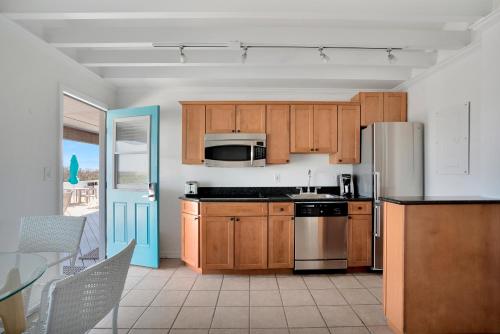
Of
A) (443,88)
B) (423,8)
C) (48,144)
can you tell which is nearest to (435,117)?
(443,88)

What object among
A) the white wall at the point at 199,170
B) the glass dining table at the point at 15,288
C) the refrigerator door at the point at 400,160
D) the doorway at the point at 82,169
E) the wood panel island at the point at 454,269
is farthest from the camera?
the doorway at the point at 82,169

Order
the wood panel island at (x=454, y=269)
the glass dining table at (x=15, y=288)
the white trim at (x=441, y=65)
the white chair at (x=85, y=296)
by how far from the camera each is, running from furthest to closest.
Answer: the white trim at (x=441, y=65) → the wood panel island at (x=454, y=269) → the glass dining table at (x=15, y=288) → the white chair at (x=85, y=296)

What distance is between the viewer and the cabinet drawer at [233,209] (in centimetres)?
319

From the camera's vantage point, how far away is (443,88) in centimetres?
286

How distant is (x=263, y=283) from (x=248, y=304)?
0.51 meters

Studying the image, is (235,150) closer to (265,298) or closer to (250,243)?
(250,243)

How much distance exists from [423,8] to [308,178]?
7.61 feet

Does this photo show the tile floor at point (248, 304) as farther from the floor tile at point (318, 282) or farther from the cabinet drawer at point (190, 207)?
the cabinet drawer at point (190, 207)

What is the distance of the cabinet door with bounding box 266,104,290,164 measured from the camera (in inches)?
139

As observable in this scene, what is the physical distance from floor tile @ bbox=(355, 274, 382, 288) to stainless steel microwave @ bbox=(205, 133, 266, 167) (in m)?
1.79

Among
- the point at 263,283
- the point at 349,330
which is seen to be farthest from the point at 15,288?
the point at 263,283

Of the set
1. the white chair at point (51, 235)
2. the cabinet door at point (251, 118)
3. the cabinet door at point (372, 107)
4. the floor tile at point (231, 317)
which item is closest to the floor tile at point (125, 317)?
the white chair at point (51, 235)

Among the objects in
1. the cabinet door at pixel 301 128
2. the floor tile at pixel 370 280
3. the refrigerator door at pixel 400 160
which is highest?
the cabinet door at pixel 301 128

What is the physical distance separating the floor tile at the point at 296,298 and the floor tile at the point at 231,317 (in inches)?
16.4
